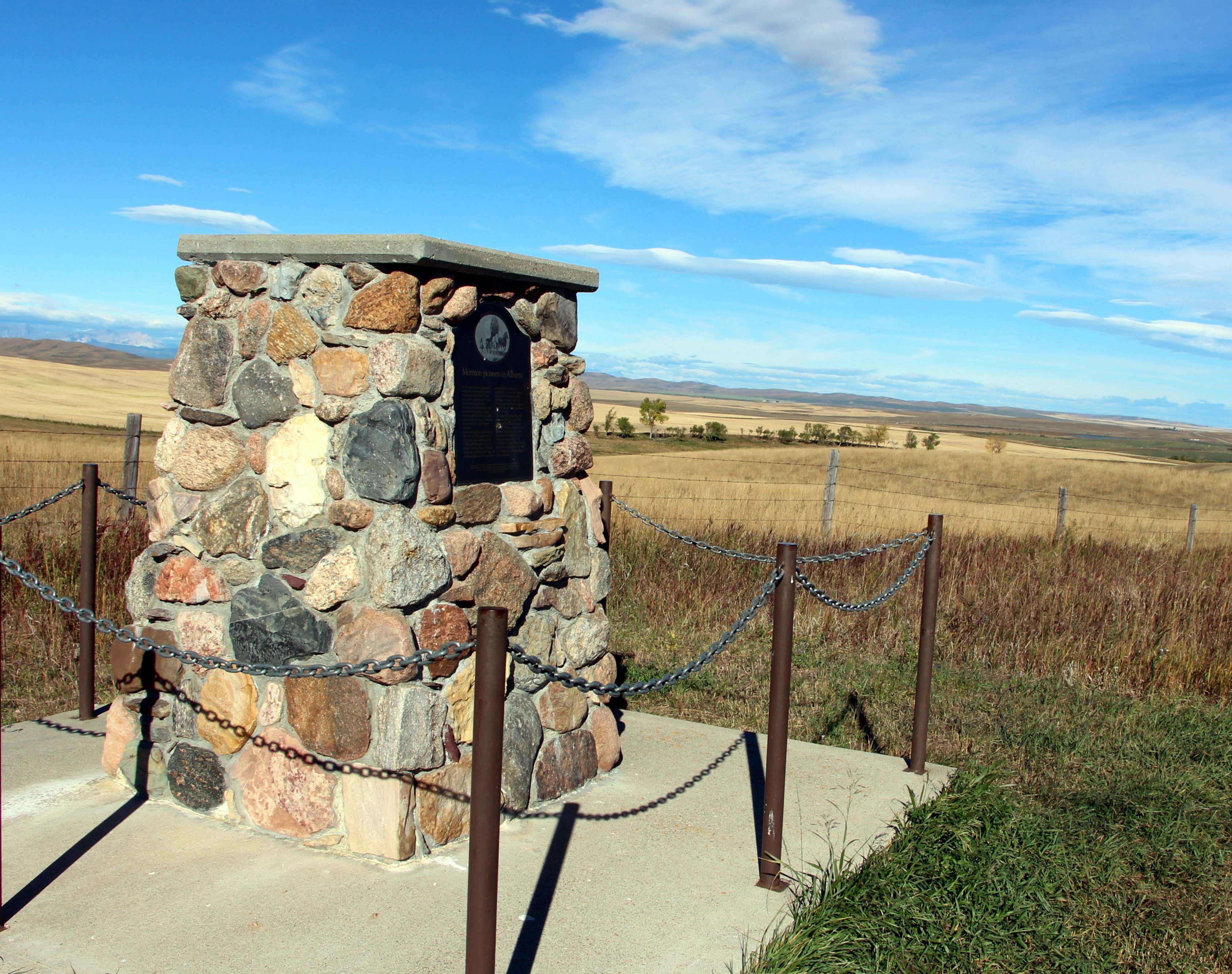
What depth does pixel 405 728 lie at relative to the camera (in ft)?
11.3

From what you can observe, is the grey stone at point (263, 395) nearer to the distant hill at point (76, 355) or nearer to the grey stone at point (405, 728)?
the grey stone at point (405, 728)

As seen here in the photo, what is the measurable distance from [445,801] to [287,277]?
6.57 feet

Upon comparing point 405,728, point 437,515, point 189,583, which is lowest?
point 405,728

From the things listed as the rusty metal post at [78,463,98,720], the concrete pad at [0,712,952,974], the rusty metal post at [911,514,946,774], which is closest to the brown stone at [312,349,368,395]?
the concrete pad at [0,712,952,974]

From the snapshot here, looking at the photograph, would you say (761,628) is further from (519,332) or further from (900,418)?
(900,418)

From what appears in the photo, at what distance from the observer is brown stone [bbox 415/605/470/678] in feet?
11.6

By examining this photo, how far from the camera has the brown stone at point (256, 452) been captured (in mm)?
3678

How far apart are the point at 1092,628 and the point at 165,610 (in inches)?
245

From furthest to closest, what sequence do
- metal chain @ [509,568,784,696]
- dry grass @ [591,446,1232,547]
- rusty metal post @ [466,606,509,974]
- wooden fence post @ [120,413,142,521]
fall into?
dry grass @ [591,446,1232,547] → wooden fence post @ [120,413,142,521] → metal chain @ [509,568,784,696] → rusty metal post @ [466,606,509,974]

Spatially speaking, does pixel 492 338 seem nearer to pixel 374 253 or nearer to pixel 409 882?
pixel 374 253

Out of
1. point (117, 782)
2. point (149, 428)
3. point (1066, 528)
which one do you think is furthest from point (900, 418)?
point (117, 782)

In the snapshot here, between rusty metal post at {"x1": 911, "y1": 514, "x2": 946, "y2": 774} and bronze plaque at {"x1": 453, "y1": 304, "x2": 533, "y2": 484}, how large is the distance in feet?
6.43

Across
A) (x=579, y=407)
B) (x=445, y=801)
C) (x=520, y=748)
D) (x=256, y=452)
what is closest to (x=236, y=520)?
(x=256, y=452)

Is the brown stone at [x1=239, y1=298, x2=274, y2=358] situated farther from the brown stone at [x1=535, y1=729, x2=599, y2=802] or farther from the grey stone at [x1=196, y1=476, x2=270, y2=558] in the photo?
the brown stone at [x1=535, y1=729, x2=599, y2=802]
